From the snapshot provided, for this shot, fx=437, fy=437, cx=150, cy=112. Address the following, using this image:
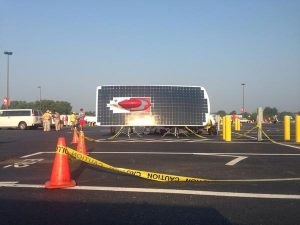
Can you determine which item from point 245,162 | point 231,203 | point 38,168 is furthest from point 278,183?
point 38,168

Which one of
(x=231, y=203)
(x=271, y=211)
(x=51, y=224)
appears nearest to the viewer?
(x=51, y=224)

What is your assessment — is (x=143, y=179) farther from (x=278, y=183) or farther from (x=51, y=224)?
(x=51, y=224)

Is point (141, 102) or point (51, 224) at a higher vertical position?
point (141, 102)

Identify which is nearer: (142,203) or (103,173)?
(142,203)

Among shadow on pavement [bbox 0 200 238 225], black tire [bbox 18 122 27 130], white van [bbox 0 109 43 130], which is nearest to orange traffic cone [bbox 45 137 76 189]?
shadow on pavement [bbox 0 200 238 225]

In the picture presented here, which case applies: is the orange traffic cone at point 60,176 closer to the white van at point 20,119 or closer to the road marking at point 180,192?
the road marking at point 180,192

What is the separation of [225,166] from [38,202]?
5.39 m

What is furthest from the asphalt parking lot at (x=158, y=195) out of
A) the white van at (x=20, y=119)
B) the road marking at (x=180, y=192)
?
the white van at (x=20, y=119)

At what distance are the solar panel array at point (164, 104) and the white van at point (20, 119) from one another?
53.1ft

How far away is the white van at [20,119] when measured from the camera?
37531 mm

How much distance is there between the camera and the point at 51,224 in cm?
549

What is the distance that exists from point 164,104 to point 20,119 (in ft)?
60.5

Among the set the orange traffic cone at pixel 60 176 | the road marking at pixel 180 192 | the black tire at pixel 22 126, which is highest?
the black tire at pixel 22 126

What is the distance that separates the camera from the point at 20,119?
3766 centimetres
